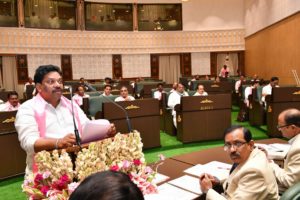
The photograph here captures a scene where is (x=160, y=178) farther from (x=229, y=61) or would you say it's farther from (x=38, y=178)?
(x=229, y=61)

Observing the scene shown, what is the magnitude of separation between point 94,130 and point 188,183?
31.1 inches

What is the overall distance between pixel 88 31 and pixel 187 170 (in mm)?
14484

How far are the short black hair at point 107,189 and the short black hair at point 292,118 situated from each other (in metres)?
2.15

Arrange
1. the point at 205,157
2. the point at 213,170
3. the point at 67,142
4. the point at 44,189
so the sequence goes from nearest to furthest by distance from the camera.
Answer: the point at 44,189
the point at 67,142
the point at 213,170
the point at 205,157

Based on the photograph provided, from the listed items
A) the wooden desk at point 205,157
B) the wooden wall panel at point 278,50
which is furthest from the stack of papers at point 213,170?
the wooden wall panel at point 278,50

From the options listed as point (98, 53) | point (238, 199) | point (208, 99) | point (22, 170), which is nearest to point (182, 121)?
point (208, 99)

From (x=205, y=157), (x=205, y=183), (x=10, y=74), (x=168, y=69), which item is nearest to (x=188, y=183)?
(x=205, y=183)

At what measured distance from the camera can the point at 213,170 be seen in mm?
2436

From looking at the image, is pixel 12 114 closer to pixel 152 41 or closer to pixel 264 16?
pixel 264 16

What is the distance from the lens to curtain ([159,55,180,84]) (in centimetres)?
1714

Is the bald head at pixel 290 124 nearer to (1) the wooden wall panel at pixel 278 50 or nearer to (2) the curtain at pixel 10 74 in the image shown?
(1) the wooden wall panel at pixel 278 50

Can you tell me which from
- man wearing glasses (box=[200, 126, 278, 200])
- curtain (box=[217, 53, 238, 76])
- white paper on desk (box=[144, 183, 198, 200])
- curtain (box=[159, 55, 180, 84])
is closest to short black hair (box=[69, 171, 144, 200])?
white paper on desk (box=[144, 183, 198, 200])

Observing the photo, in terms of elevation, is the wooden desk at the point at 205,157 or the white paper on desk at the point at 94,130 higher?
the white paper on desk at the point at 94,130

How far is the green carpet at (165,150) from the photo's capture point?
13.4 feet
